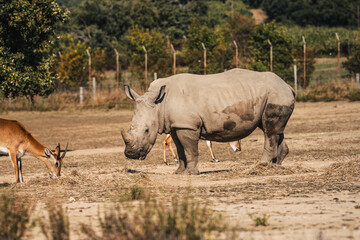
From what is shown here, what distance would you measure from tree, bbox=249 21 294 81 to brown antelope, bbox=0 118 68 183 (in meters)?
23.5

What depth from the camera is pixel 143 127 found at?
12680 mm

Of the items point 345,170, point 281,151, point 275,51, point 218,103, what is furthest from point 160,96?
point 275,51

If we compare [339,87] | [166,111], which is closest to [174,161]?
[166,111]

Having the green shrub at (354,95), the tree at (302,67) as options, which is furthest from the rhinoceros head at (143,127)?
the tree at (302,67)

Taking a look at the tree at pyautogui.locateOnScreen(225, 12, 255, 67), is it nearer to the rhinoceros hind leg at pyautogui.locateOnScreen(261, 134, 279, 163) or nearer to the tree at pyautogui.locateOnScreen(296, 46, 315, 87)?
the tree at pyautogui.locateOnScreen(296, 46, 315, 87)

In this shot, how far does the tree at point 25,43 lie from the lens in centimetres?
1808

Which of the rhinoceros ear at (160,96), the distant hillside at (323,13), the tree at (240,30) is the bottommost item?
the rhinoceros ear at (160,96)

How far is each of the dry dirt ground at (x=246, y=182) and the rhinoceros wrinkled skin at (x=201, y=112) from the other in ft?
2.35

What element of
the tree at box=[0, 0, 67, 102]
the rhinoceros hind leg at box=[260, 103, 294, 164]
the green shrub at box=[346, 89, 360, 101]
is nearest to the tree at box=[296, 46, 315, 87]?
the green shrub at box=[346, 89, 360, 101]

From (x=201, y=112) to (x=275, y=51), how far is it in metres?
27.3

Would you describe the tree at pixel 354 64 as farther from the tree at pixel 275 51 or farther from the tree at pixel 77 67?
the tree at pixel 77 67

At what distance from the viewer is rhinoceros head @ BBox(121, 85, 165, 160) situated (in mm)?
12625

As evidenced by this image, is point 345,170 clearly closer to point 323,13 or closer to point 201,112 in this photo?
point 201,112

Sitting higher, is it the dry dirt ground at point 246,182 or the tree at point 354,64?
the tree at point 354,64
